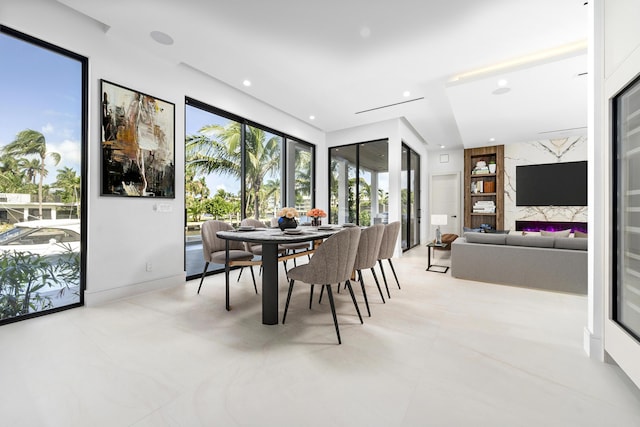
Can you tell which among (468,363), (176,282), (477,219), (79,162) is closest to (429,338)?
(468,363)

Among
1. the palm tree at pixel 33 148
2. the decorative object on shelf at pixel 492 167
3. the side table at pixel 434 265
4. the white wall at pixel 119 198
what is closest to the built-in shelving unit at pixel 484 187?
the decorative object on shelf at pixel 492 167

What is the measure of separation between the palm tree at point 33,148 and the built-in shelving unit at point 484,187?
779 cm

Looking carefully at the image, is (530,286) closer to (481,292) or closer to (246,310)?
(481,292)

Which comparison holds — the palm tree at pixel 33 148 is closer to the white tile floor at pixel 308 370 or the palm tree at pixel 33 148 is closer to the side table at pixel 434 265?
the white tile floor at pixel 308 370

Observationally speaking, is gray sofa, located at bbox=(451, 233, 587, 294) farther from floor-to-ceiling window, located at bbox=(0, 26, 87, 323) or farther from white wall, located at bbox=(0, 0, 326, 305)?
floor-to-ceiling window, located at bbox=(0, 26, 87, 323)

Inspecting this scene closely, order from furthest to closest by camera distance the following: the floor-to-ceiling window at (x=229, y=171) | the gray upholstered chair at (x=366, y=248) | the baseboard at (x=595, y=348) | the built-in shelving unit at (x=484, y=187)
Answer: the built-in shelving unit at (x=484, y=187)
the floor-to-ceiling window at (x=229, y=171)
the gray upholstered chair at (x=366, y=248)
the baseboard at (x=595, y=348)

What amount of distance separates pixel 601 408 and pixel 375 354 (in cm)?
109

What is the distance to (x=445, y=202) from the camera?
25.7 ft

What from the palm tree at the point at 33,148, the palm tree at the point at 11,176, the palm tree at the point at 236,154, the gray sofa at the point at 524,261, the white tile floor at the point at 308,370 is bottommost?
the white tile floor at the point at 308,370

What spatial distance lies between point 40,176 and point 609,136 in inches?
171

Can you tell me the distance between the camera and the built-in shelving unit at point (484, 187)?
21.9ft

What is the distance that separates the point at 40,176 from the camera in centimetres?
243

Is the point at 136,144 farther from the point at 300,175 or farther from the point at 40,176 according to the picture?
the point at 300,175

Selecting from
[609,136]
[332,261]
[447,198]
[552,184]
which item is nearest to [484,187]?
[447,198]
